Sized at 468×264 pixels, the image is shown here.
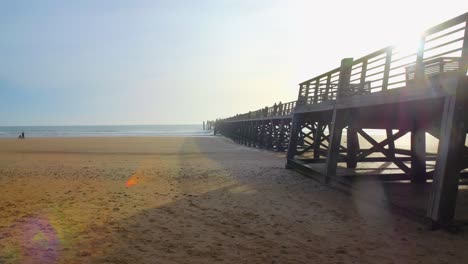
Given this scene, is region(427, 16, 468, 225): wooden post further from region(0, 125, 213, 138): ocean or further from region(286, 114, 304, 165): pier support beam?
region(0, 125, 213, 138): ocean

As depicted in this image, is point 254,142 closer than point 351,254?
No

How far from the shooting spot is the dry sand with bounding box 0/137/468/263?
4.84 meters

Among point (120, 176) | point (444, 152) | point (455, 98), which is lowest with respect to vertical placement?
point (120, 176)

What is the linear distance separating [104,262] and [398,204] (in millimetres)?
5637

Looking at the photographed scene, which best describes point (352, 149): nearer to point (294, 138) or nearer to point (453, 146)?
point (294, 138)

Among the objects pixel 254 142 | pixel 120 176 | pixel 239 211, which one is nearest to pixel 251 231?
pixel 239 211

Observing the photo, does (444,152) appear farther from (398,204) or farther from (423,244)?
(398,204)

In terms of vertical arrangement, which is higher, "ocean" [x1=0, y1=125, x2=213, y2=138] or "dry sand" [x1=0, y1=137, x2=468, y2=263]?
"dry sand" [x1=0, y1=137, x2=468, y2=263]

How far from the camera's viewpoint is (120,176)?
12.3 m

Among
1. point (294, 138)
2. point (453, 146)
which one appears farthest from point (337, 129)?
point (453, 146)

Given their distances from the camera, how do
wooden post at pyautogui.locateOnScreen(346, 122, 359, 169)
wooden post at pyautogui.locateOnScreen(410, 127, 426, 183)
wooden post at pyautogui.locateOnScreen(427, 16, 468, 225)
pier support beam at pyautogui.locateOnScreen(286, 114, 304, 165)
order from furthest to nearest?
pier support beam at pyautogui.locateOnScreen(286, 114, 304, 165) < wooden post at pyautogui.locateOnScreen(346, 122, 359, 169) < wooden post at pyautogui.locateOnScreen(410, 127, 426, 183) < wooden post at pyautogui.locateOnScreen(427, 16, 468, 225)

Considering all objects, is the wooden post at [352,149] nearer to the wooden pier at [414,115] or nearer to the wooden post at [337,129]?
the wooden pier at [414,115]

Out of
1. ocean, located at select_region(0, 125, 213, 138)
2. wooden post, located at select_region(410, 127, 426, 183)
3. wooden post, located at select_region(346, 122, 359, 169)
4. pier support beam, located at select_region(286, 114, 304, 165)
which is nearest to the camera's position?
wooden post, located at select_region(410, 127, 426, 183)

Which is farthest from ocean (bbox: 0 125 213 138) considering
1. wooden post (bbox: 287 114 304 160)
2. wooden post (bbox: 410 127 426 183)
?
wooden post (bbox: 410 127 426 183)
